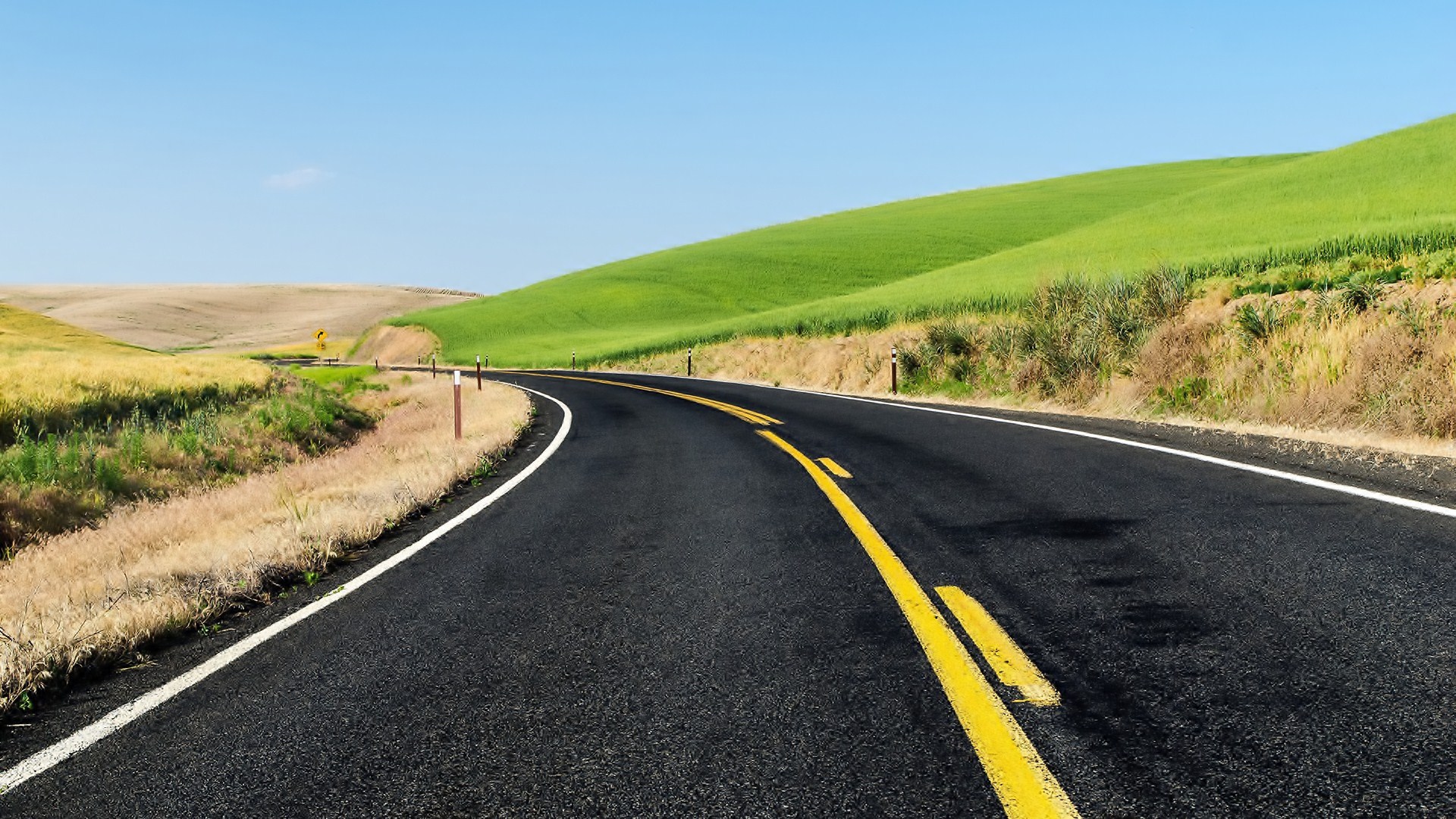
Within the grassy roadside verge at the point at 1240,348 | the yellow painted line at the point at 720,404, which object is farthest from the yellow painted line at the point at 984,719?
the yellow painted line at the point at 720,404

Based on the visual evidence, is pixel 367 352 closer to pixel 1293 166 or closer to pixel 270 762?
pixel 1293 166

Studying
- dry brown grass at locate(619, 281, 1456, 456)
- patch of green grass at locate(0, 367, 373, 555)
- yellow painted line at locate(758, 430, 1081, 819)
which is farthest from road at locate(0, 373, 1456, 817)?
patch of green grass at locate(0, 367, 373, 555)

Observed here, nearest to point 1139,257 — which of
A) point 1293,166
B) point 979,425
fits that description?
point 1293,166

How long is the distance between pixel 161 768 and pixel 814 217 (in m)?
107

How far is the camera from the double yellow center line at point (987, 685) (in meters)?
2.92

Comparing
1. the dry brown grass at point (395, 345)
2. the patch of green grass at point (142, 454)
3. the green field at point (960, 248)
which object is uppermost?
the green field at point (960, 248)

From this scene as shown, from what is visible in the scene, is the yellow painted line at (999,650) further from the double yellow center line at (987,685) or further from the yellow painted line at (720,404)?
the yellow painted line at (720,404)

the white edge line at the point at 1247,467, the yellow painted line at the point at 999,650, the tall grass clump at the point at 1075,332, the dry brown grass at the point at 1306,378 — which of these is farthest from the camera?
the tall grass clump at the point at 1075,332

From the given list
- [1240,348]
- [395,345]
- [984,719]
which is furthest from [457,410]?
[395,345]

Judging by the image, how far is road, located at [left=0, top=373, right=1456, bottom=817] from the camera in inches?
121

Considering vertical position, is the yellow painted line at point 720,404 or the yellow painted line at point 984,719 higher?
the yellow painted line at point 984,719

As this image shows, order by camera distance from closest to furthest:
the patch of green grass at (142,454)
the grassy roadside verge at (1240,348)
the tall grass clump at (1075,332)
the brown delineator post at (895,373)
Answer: the grassy roadside verge at (1240,348)
the patch of green grass at (142,454)
the tall grass clump at (1075,332)
the brown delineator post at (895,373)

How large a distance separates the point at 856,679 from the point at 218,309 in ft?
462

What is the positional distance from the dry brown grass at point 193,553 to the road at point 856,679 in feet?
1.34
